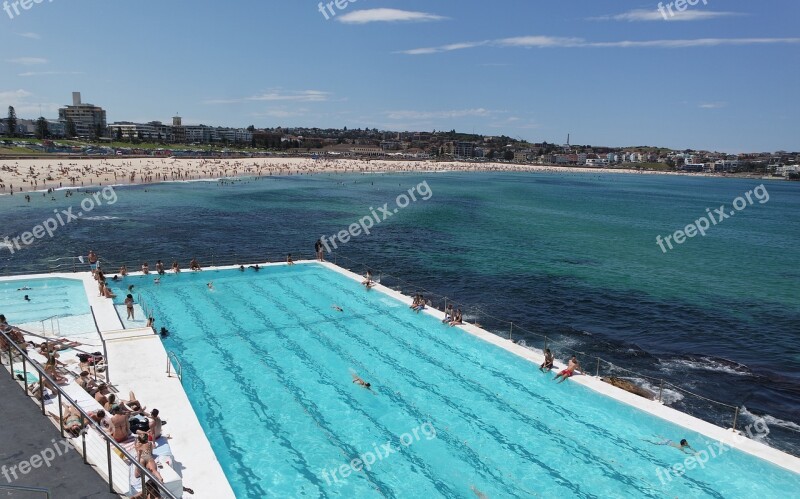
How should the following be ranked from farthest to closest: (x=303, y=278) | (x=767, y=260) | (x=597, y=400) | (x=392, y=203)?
1. (x=392, y=203)
2. (x=767, y=260)
3. (x=303, y=278)
4. (x=597, y=400)

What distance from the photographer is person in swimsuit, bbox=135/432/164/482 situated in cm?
955

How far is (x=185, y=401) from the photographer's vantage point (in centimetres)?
1385

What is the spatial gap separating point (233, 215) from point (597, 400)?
54.6m

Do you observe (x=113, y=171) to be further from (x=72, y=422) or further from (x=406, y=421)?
(x=72, y=422)

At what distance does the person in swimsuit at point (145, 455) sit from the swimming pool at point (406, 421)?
2.48 meters

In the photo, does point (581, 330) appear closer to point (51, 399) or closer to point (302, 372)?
point (302, 372)

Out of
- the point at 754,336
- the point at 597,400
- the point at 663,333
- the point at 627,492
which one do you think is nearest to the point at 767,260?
the point at 754,336

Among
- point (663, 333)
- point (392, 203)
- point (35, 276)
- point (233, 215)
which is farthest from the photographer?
point (392, 203)

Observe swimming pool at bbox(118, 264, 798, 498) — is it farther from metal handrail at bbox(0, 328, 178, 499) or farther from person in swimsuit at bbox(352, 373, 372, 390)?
metal handrail at bbox(0, 328, 178, 499)

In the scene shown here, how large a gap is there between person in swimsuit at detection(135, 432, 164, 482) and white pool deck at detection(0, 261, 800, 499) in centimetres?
114

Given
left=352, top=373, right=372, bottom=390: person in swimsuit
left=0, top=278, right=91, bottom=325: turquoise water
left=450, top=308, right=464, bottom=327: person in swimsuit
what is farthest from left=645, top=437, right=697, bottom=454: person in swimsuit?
left=0, top=278, right=91, bottom=325: turquoise water

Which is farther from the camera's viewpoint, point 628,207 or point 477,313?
point 628,207

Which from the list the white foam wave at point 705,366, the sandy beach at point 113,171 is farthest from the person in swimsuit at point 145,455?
the sandy beach at point 113,171

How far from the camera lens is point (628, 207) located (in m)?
99.2
